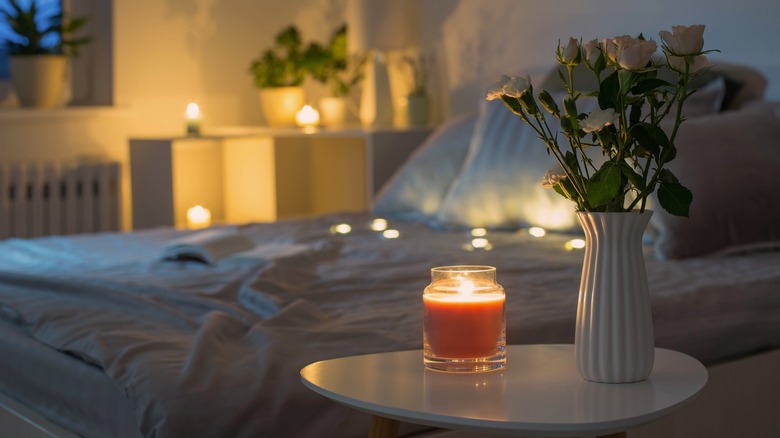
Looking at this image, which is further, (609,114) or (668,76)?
(668,76)

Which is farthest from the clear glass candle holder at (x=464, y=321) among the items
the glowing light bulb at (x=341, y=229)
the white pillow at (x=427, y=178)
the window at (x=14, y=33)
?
the window at (x=14, y=33)

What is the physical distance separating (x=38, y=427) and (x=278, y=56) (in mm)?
3024

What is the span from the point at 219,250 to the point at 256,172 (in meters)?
1.82

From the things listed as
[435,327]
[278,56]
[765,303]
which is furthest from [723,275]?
[278,56]

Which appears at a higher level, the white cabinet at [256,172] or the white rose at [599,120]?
the white rose at [599,120]

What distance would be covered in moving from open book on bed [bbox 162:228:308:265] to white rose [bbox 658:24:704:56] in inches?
45.7

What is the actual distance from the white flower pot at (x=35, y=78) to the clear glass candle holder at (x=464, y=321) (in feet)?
10.0

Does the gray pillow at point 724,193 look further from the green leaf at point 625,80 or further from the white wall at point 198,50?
the white wall at point 198,50

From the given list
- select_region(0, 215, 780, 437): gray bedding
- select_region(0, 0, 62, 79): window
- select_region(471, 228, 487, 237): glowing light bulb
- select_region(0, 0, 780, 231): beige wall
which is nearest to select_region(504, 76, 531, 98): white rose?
select_region(0, 215, 780, 437): gray bedding

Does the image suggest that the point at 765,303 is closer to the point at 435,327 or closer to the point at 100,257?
the point at 435,327

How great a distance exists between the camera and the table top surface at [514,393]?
911 millimetres

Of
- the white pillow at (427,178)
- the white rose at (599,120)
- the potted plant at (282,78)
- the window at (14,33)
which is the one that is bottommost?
the white pillow at (427,178)

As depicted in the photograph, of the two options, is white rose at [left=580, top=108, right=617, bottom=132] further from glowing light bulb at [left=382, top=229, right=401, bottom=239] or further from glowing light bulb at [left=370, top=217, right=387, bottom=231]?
glowing light bulb at [left=370, top=217, right=387, bottom=231]

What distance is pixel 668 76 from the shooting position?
7.86ft
